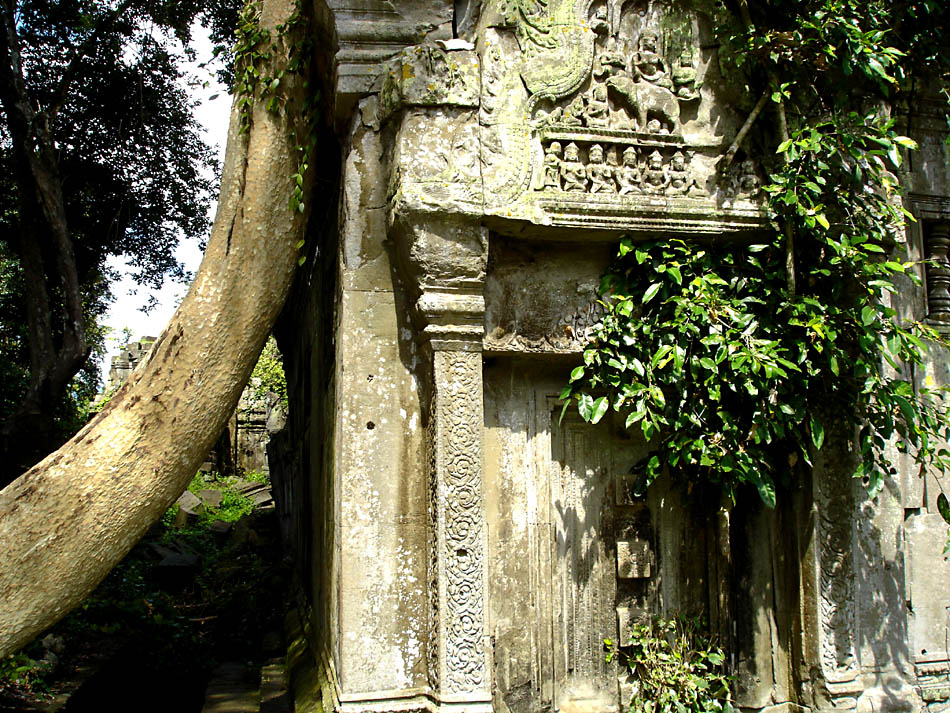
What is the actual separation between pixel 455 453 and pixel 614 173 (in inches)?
67.8

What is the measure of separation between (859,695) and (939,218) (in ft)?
9.39

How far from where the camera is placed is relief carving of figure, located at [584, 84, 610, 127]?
4.37m

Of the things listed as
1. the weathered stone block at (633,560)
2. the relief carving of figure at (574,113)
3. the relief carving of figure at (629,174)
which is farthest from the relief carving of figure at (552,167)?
the weathered stone block at (633,560)

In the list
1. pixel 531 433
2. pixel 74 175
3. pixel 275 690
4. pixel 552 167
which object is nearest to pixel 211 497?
pixel 74 175

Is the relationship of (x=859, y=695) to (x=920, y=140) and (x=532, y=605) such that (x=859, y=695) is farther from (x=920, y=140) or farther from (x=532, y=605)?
(x=920, y=140)

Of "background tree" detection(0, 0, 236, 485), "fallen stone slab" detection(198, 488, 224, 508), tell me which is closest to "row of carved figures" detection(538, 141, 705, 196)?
"background tree" detection(0, 0, 236, 485)

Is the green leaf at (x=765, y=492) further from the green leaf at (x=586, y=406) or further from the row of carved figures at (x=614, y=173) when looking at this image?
the row of carved figures at (x=614, y=173)

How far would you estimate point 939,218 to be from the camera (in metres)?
5.05

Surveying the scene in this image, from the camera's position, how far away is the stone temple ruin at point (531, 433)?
3.97 metres

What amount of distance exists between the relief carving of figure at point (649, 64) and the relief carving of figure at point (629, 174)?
45cm

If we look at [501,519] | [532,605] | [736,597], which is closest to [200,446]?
[501,519]

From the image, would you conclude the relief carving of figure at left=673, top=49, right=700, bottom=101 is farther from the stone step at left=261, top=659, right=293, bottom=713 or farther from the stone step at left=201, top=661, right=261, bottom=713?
the stone step at left=201, top=661, right=261, bottom=713

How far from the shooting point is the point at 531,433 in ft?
14.7

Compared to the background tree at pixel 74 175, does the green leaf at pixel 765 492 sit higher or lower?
lower
